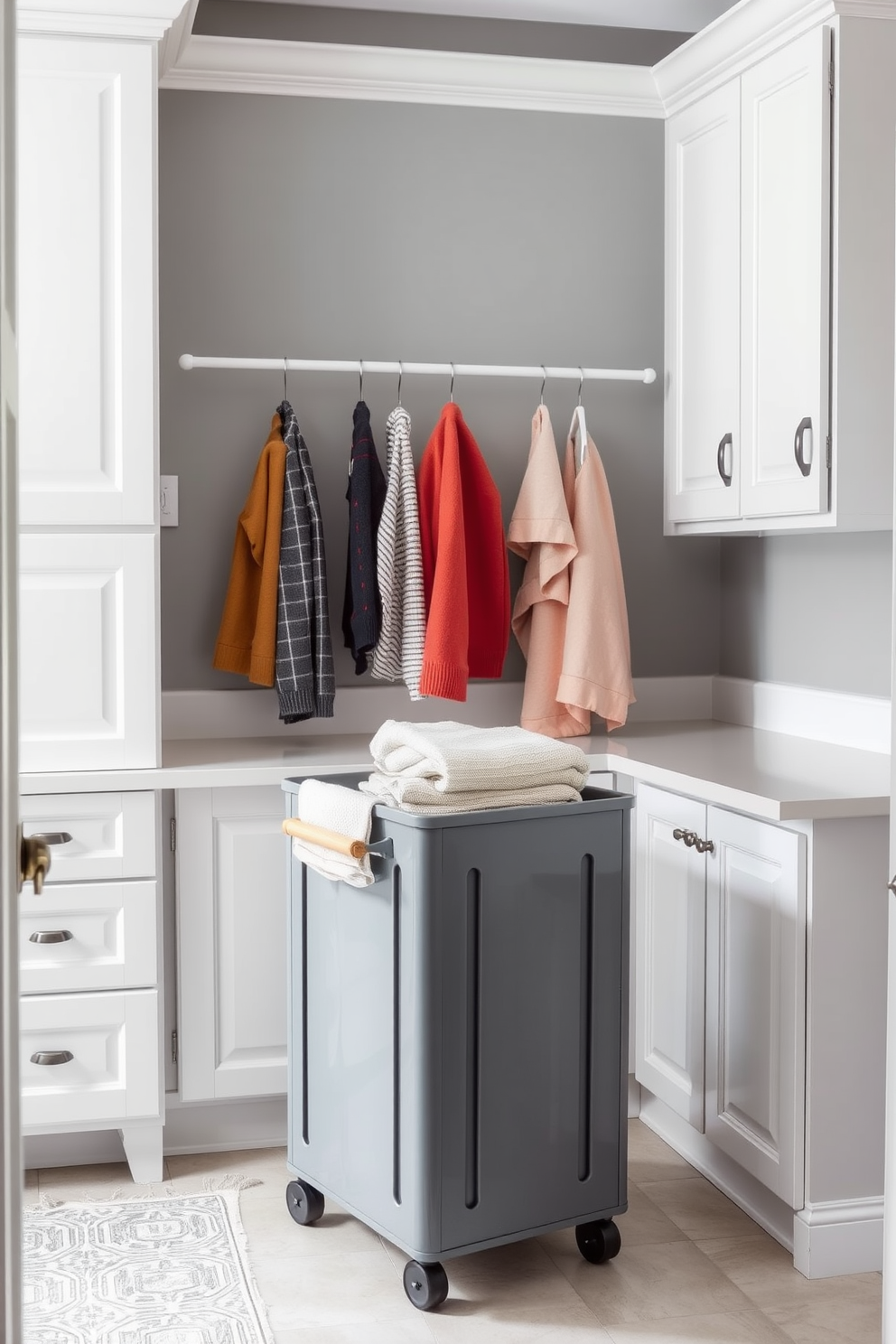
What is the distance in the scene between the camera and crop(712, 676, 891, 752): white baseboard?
273 centimetres

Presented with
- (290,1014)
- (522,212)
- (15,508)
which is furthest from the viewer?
(522,212)

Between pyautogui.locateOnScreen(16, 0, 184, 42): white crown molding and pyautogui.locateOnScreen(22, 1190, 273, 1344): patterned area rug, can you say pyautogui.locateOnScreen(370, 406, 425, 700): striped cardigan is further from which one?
pyautogui.locateOnScreen(22, 1190, 273, 1344): patterned area rug

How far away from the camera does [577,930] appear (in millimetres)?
2166

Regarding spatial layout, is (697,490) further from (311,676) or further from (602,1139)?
(602,1139)

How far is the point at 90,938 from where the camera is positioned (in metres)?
2.55

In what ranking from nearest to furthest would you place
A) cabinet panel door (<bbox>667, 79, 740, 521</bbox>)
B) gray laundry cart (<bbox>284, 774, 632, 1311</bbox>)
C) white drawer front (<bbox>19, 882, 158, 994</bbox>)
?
gray laundry cart (<bbox>284, 774, 632, 1311</bbox>) < white drawer front (<bbox>19, 882, 158, 994</bbox>) < cabinet panel door (<bbox>667, 79, 740, 521</bbox>)

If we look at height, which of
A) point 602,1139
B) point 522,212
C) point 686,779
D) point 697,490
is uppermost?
point 522,212

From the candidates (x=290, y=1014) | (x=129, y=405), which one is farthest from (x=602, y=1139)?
(x=129, y=405)

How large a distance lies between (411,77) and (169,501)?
3.60ft

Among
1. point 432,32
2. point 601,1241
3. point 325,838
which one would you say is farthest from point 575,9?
point 601,1241

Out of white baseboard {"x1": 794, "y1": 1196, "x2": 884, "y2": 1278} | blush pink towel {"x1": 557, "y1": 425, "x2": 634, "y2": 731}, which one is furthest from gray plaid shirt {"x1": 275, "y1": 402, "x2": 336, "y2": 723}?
white baseboard {"x1": 794, "y1": 1196, "x2": 884, "y2": 1278}

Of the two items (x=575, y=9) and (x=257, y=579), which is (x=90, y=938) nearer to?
(x=257, y=579)

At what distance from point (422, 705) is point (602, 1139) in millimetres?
1240

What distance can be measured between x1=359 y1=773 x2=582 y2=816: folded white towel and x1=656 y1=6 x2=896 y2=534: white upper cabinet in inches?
31.9
